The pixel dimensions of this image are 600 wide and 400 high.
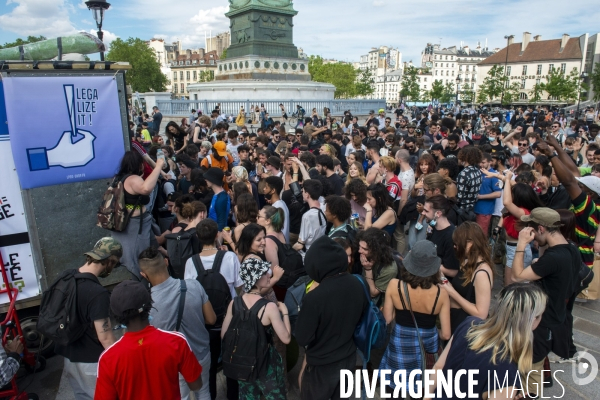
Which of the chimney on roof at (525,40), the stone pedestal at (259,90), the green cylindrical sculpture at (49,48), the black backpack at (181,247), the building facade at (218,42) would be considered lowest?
the black backpack at (181,247)

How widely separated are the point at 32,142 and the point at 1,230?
92 centimetres

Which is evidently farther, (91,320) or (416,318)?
(416,318)

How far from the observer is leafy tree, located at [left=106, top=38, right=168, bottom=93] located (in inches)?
3226

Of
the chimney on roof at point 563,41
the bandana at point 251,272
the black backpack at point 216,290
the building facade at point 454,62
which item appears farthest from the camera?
the building facade at point 454,62

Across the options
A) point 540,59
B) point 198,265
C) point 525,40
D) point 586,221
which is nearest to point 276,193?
point 198,265

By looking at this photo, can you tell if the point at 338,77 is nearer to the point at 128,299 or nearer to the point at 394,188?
the point at 394,188

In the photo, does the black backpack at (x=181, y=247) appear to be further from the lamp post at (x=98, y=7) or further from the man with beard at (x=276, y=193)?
the lamp post at (x=98, y=7)

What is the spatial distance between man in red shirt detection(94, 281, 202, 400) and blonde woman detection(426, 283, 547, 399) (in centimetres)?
169

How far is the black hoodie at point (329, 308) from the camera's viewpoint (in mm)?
2994

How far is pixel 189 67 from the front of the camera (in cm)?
12444

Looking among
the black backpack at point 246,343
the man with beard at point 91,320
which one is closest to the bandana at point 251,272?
the black backpack at point 246,343

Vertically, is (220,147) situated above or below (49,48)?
below

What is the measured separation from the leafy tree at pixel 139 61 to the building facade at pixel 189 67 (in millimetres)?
34585

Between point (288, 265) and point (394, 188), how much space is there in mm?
2490
